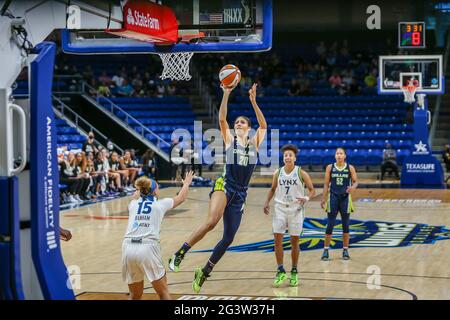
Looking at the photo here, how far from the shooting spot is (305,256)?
34.3ft

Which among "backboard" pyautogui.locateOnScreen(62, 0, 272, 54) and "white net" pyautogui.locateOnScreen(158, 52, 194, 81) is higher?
"backboard" pyautogui.locateOnScreen(62, 0, 272, 54)

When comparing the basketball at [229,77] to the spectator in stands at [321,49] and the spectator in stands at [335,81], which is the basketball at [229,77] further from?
the spectator in stands at [321,49]

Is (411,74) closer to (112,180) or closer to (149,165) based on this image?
(149,165)

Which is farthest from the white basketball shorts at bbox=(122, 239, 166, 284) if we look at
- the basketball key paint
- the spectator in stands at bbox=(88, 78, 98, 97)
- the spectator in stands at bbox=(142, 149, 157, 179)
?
the spectator in stands at bbox=(88, 78, 98, 97)

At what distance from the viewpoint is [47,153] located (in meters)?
5.99

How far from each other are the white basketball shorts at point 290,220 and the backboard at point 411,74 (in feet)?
42.7

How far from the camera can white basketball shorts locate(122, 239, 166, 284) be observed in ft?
21.0

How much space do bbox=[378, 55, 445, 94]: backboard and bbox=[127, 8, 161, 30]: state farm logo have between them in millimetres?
12795

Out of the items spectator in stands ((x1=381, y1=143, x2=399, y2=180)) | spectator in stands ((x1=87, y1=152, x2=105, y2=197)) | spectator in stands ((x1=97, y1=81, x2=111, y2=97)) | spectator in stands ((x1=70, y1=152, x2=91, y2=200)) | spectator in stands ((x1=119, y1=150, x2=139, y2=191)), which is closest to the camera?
spectator in stands ((x1=70, y1=152, x2=91, y2=200))

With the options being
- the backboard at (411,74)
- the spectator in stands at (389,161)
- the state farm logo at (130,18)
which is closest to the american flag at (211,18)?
the state farm logo at (130,18)

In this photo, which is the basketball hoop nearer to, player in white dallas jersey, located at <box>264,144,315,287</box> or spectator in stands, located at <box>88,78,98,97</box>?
spectator in stands, located at <box>88,78,98,97</box>

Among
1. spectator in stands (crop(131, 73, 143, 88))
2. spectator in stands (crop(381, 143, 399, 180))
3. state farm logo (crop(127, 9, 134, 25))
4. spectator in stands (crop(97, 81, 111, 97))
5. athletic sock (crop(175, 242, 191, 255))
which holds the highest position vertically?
state farm logo (crop(127, 9, 134, 25))
